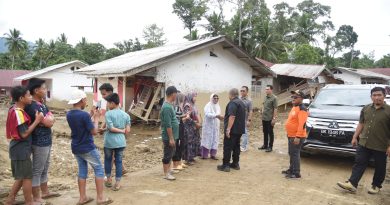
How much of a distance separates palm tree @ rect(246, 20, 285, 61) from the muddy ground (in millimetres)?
28261

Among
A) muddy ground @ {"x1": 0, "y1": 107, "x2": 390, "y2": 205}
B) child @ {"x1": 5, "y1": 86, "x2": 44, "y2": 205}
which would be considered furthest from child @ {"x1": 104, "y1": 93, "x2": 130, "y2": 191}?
child @ {"x1": 5, "y1": 86, "x2": 44, "y2": 205}

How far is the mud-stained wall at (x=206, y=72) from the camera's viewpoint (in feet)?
45.5

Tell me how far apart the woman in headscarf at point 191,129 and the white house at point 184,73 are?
5.27 metres

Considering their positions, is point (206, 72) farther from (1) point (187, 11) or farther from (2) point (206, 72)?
(1) point (187, 11)

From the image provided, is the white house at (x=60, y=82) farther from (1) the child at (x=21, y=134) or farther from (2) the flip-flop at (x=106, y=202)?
(1) the child at (x=21, y=134)

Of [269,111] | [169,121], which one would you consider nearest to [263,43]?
[269,111]

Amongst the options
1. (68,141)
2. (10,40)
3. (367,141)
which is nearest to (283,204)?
(367,141)

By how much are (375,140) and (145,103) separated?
9546mm

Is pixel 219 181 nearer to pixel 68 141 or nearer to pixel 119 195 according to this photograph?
pixel 119 195

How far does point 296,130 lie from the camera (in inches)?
248

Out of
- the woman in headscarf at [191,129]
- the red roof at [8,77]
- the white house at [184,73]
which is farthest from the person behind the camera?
the red roof at [8,77]

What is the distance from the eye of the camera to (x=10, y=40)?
157 ft

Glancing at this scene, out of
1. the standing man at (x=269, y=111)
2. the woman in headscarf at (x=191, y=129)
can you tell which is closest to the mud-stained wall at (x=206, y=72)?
the standing man at (x=269, y=111)

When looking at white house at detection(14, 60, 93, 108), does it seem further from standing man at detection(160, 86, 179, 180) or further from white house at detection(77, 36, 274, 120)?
standing man at detection(160, 86, 179, 180)
